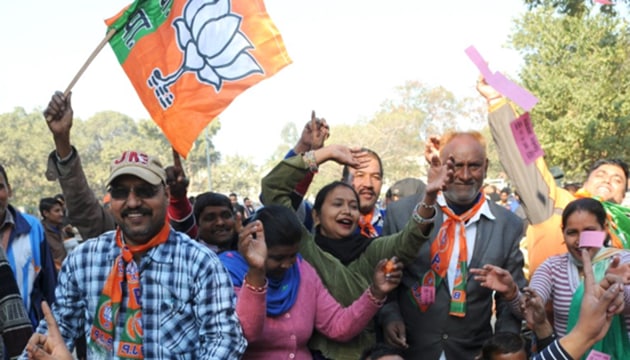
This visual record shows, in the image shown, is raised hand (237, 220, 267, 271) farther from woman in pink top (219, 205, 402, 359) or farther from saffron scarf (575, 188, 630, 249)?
saffron scarf (575, 188, 630, 249)

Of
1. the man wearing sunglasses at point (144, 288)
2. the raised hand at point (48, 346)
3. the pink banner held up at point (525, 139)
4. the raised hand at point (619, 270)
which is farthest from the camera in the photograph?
the pink banner held up at point (525, 139)

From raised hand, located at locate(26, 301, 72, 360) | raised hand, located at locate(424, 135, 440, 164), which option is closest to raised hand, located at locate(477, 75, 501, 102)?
raised hand, located at locate(424, 135, 440, 164)

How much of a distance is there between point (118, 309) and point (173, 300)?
215 mm

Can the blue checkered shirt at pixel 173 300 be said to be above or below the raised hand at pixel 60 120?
below

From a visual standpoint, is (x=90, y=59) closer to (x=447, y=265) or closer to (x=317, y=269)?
(x=317, y=269)

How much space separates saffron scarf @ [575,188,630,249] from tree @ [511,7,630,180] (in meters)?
14.3

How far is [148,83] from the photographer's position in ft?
14.6

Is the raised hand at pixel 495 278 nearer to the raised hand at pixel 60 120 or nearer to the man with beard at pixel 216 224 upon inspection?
the man with beard at pixel 216 224

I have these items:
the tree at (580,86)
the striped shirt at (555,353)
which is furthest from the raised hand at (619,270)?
the tree at (580,86)

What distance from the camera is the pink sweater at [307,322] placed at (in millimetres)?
3252

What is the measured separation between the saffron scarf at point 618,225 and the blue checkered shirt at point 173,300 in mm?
2391

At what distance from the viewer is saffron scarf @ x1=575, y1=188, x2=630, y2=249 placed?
13.2 ft

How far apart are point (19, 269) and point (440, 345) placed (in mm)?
2286

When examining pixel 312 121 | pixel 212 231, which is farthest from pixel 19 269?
pixel 312 121
